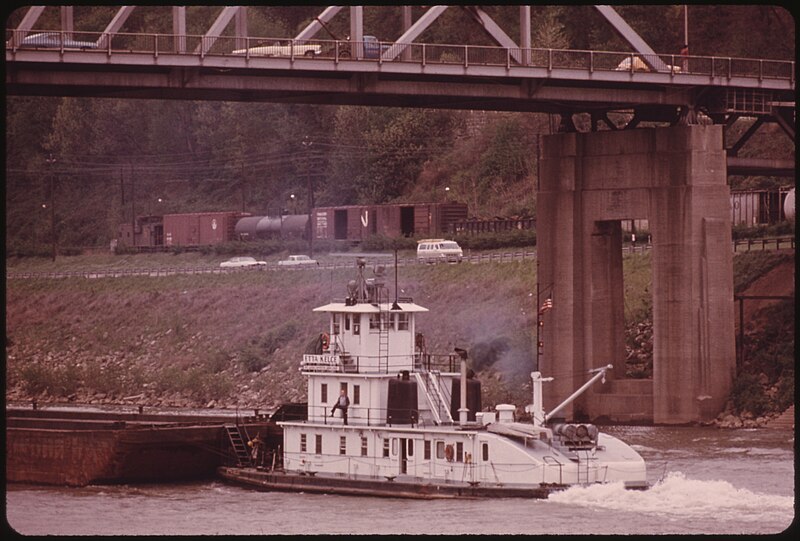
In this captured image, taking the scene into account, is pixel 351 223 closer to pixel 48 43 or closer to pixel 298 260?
pixel 298 260

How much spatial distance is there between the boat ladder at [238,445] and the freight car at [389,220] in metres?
59.2

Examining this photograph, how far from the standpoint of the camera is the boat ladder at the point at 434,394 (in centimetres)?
6194

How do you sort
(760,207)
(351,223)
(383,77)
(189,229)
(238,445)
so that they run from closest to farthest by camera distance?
(238,445)
(383,77)
(760,207)
(351,223)
(189,229)

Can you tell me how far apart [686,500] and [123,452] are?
1922cm

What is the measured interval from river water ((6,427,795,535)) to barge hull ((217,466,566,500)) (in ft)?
1.51

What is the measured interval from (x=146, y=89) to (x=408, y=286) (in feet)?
105

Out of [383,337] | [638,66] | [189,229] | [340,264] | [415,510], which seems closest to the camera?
[415,510]

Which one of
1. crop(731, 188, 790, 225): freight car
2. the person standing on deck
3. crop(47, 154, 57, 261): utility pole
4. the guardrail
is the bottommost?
the person standing on deck

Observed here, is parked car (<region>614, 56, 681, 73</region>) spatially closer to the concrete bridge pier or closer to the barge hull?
the concrete bridge pier

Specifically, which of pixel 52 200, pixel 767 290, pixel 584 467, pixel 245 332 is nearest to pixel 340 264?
pixel 245 332

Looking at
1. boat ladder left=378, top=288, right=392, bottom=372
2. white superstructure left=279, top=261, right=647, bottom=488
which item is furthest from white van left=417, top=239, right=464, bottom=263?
boat ladder left=378, top=288, right=392, bottom=372

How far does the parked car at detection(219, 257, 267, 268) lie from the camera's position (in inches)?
5044

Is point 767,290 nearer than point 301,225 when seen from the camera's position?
Yes

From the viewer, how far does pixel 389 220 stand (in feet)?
421
